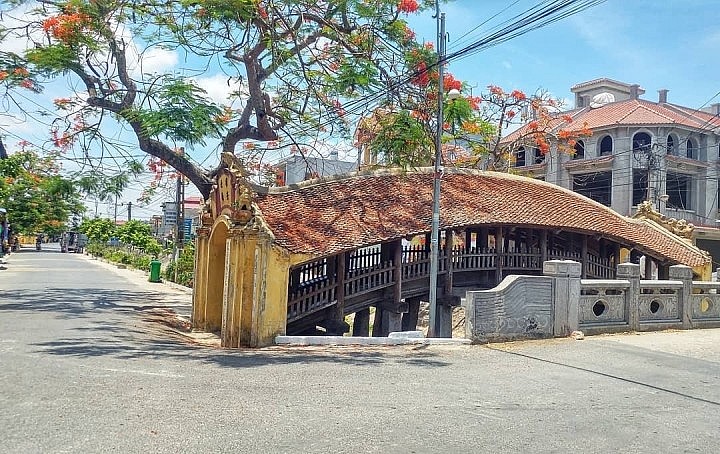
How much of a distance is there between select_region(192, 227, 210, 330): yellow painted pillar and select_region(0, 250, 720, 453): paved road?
3171 mm

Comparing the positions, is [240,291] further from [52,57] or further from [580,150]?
[580,150]

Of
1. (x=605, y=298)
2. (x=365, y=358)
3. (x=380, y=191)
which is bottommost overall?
(x=365, y=358)

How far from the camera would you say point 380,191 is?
15.6 m

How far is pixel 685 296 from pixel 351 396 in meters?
10.5

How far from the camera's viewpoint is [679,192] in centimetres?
3378

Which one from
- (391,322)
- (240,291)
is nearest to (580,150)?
(391,322)

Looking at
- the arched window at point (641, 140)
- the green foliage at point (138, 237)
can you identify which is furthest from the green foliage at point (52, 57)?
the green foliage at point (138, 237)

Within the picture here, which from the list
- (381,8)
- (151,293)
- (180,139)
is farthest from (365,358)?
(151,293)

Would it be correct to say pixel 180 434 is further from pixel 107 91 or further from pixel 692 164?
pixel 692 164

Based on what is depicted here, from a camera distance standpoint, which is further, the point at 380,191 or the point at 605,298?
the point at 380,191

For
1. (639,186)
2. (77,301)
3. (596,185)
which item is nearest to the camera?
(77,301)

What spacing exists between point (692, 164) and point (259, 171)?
22889mm

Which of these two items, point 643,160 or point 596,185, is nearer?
point 643,160

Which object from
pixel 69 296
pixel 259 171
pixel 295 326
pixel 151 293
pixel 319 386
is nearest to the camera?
pixel 319 386
